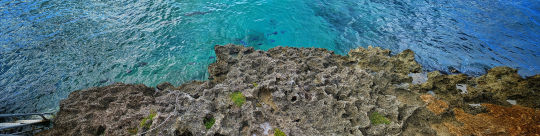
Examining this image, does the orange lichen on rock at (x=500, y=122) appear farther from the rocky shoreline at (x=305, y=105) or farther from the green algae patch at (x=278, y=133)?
the green algae patch at (x=278, y=133)

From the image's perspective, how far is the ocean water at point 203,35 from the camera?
835 centimetres

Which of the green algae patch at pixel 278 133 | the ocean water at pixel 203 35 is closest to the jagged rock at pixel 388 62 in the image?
the ocean water at pixel 203 35

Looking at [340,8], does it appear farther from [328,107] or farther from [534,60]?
[328,107]

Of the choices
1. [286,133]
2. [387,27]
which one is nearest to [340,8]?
[387,27]

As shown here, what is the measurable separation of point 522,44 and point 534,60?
1.69 m

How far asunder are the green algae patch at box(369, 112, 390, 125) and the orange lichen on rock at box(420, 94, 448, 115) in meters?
1.93

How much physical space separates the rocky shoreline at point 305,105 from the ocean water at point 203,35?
1.86 m

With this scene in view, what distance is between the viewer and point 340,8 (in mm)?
14492

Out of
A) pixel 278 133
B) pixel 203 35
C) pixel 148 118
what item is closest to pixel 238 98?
pixel 278 133

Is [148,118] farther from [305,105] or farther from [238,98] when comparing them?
[305,105]

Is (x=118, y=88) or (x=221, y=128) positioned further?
(x=118, y=88)

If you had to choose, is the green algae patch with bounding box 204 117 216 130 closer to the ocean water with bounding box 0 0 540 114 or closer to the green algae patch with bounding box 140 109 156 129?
the green algae patch with bounding box 140 109 156 129

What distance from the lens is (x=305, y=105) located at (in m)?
5.73

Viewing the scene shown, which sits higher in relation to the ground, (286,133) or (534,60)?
(286,133)
